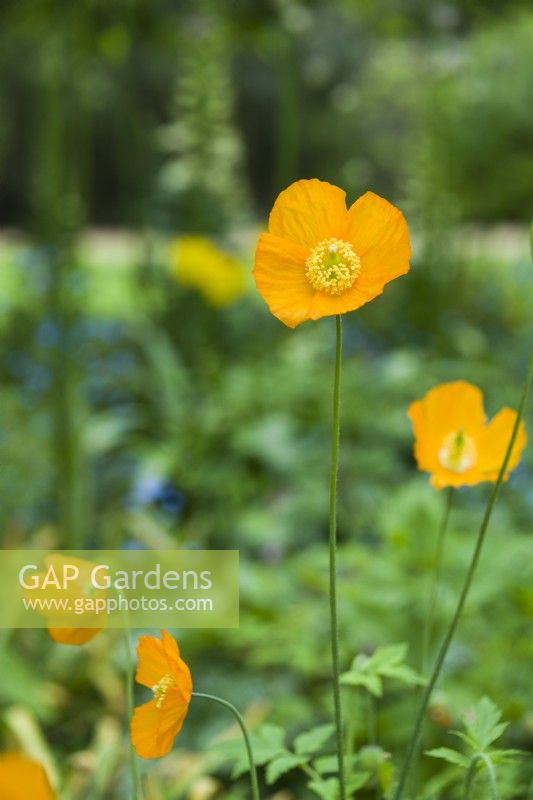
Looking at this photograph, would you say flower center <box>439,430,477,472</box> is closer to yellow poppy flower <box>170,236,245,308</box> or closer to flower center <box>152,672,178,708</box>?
flower center <box>152,672,178,708</box>

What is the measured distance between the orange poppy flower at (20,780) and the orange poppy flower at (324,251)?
1.03 feet

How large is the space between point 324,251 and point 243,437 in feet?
6.63

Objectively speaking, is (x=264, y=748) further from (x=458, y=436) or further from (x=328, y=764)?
(x=458, y=436)

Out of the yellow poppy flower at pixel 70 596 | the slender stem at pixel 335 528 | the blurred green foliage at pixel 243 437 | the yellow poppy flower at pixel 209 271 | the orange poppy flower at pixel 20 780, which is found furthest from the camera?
the yellow poppy flower at pixel 209 271

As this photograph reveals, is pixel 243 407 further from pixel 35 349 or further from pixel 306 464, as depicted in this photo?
pixel 35 349

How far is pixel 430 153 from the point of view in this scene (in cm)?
444

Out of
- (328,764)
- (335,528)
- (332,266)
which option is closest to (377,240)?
(332,266)

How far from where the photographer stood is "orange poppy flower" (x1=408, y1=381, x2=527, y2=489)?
838 millimetres

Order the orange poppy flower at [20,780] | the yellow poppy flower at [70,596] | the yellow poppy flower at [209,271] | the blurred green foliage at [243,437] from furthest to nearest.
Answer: the yellow poppy flower at [209,271], the blurred green foliage at [243,437], the yellow poppy flower at [70,596], the orange poppy flower at [20,780]

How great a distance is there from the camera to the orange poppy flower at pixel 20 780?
0.50 m

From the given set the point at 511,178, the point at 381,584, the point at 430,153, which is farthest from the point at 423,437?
the point at 511,178

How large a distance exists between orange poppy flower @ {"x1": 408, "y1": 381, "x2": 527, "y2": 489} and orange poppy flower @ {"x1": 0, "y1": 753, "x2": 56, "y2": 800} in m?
0.43

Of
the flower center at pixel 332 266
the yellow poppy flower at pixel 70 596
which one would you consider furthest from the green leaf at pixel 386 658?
the flower center at pixel 332 266

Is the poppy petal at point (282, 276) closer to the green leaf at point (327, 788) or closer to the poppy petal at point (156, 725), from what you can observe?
the poppy petal at point (156, 725)
